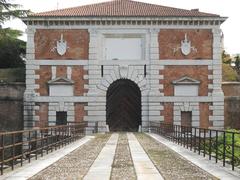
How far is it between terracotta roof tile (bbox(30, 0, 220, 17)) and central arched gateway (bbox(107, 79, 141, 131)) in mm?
4344

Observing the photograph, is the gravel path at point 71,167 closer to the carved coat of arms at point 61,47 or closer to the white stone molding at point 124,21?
the carved coat of arms at point 61,47

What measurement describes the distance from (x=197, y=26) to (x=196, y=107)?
469 cm

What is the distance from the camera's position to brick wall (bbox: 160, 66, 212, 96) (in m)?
29.4

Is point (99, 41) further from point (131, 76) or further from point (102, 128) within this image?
point (102, 128)

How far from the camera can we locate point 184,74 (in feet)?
96.5

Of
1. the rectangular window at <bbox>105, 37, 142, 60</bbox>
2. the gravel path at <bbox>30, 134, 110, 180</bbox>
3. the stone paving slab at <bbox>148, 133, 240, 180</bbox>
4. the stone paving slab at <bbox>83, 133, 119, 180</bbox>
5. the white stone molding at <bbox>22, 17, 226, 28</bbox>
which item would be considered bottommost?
the gravel path at <bbox>30, 134, 110, 180</bbox>

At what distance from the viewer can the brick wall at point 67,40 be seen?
29.6 meters

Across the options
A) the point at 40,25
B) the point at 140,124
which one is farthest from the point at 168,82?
the point at 40,25

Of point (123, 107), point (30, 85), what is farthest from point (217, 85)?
point (30, 85)

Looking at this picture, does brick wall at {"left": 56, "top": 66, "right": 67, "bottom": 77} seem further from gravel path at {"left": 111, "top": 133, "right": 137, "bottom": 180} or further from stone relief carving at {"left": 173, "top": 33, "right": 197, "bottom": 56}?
gravel path at {"left": 111, "top": 133, "right": 137, "bottom": 180}

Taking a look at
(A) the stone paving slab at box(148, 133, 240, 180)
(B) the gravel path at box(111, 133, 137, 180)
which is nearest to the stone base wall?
(B) the gravel path at box(111, 133, 137, 180)

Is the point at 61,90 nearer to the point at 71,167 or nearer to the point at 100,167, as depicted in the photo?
the point at 71,167

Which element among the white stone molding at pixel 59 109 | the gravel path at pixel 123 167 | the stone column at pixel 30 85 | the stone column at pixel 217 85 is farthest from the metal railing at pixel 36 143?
the stone column at pixel 217 85

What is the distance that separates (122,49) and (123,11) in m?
2.48
